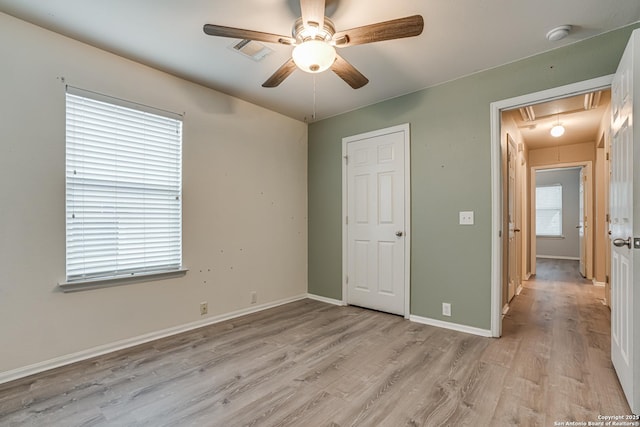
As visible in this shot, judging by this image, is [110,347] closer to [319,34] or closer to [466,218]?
[319,34]

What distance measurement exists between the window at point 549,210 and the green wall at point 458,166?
311 inches

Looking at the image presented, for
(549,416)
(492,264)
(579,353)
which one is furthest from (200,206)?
(579,353)

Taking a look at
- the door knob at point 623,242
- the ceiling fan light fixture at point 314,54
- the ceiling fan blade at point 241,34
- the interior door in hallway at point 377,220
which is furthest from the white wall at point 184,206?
the door knob at point 623,242

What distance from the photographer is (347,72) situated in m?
2.21

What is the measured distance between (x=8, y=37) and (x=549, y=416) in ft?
14.1

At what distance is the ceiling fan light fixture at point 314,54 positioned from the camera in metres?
1.82

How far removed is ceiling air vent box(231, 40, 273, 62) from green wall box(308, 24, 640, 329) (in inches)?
65.3

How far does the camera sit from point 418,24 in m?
1.68

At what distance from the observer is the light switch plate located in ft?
9.86

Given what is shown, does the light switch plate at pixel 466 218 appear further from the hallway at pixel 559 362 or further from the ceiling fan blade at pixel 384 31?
the ceiling fan blade at pixel 384 31

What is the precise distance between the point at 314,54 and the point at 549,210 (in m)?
9.89

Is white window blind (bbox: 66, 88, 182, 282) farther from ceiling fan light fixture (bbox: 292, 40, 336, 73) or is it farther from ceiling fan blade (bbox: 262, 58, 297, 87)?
ceiling fan light fixture (bbox: 292, 40, 336, 73)

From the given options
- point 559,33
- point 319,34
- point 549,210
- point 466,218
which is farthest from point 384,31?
point 549,210

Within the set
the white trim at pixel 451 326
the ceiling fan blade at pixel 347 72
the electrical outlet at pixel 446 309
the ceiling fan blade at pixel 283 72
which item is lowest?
the white trim at pixel 451 326
